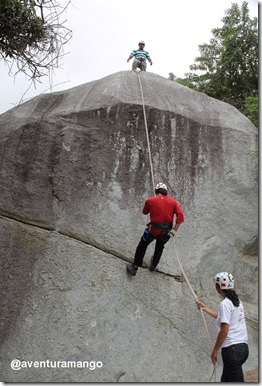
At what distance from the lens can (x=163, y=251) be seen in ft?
21.6

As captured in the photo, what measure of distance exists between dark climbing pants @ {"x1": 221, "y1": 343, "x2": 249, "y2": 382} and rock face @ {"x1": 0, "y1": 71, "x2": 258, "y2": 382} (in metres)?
1.96

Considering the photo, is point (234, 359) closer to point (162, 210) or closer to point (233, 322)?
point (233, 322)

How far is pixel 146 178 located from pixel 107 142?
1.03 m

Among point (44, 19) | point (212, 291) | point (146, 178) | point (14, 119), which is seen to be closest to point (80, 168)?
point (146, 178)

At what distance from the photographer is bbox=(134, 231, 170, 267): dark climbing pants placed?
5.77 metres

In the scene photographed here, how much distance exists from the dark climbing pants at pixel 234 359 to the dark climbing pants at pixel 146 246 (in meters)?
2.24

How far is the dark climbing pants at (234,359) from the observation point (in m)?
3.78

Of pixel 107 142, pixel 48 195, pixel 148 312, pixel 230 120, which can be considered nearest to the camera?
pixel 148 312

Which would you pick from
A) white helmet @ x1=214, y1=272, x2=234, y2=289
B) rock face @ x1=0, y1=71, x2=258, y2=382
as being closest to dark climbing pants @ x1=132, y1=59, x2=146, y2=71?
rock face @ x1=0, y1=71, x2=258, y2=382

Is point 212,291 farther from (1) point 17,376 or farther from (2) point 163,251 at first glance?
(1) point 17,376

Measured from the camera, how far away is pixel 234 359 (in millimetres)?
3785

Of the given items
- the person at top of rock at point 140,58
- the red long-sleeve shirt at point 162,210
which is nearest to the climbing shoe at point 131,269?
the red long-sleeve shirt at point 162,210

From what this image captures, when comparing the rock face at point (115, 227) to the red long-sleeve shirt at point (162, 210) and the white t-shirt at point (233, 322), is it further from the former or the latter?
the white t-shirt at point (233, 322)

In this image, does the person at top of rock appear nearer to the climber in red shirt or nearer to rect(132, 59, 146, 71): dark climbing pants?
rect(132, 59, 146, 71): dark climbing pants
